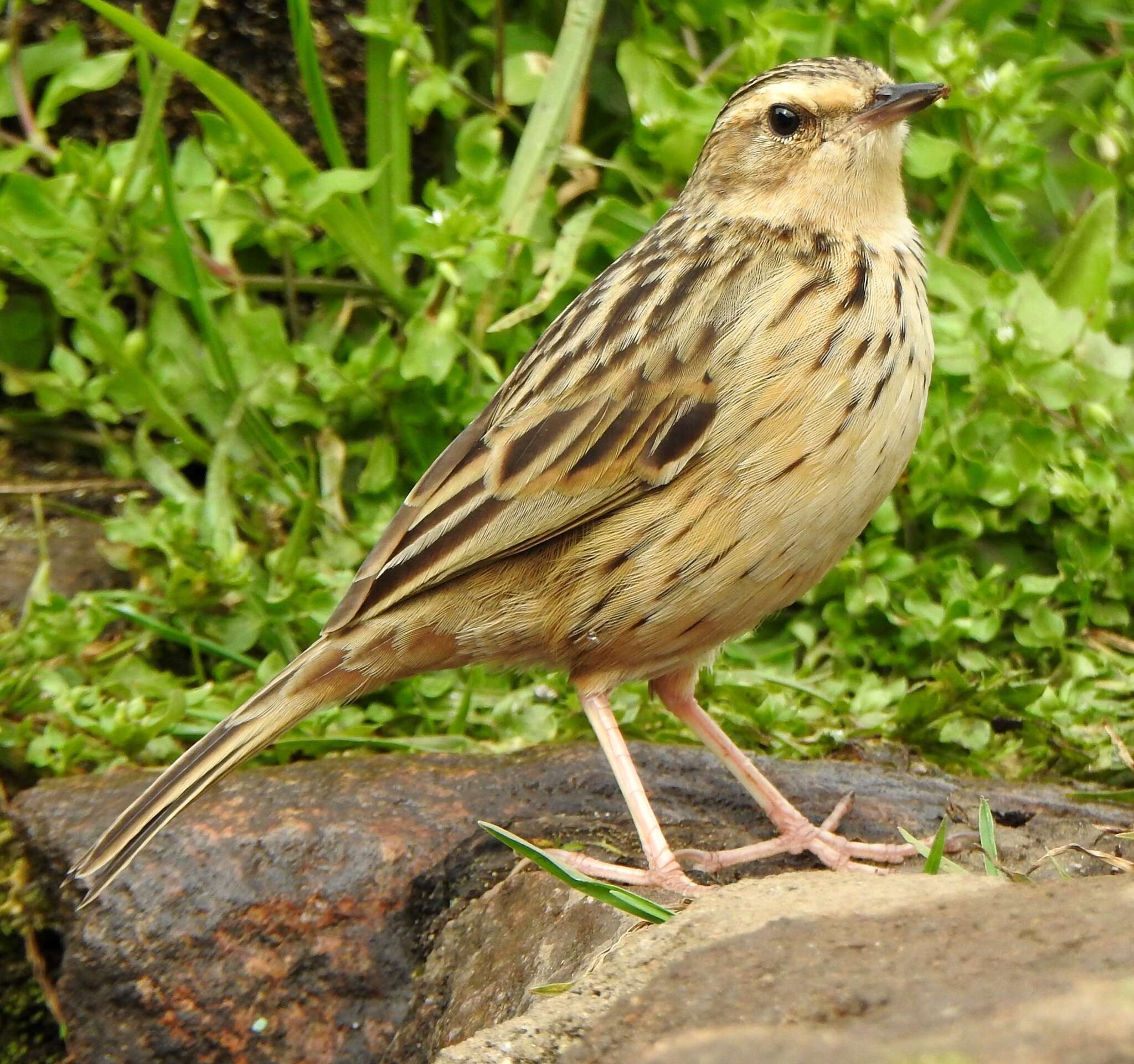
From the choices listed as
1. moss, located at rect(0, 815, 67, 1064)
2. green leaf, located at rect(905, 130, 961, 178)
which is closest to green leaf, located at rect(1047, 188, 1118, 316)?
green leaf, located at rect(905, 130, 961, 178)

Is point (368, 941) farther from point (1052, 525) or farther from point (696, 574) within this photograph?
point (1052, 525)

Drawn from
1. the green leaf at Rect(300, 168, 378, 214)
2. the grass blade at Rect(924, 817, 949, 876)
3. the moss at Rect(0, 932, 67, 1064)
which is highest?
the green leaf at Rect(300, 168, 378, 214)

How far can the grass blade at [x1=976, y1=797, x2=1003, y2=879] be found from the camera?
3.47 meters

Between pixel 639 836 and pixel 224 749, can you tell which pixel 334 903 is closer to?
pixel 224 749

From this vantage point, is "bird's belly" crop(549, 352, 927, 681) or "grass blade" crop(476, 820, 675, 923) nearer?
"grass blade" crop(476, 820, 675, 923)

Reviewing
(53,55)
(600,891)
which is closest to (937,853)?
(600,891)

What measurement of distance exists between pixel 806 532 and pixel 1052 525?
2074mm

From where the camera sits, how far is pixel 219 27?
6.29 meters

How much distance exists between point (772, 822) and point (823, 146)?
1879mm

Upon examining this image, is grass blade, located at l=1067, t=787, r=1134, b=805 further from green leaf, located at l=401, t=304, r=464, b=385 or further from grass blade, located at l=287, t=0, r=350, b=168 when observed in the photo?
grass blade, located at l=287, t=0, r=350, b=168

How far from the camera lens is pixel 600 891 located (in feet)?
10.8

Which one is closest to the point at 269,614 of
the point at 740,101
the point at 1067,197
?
the point at 740,101

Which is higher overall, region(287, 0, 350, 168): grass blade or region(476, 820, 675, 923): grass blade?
region(287, 0, 350, 168): grass blade

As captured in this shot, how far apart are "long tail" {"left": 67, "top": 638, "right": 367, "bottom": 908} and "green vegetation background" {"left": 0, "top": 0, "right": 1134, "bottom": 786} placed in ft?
2.18
